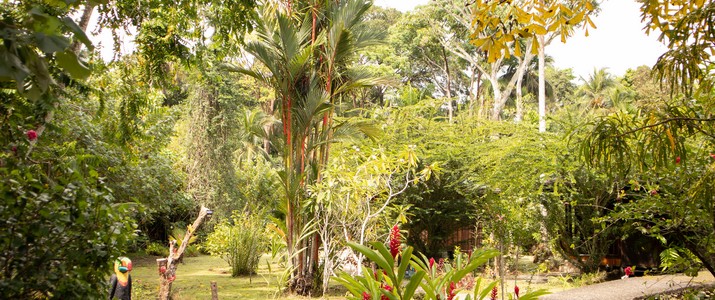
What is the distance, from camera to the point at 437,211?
1225 centimetres

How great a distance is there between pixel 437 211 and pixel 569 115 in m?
3.23

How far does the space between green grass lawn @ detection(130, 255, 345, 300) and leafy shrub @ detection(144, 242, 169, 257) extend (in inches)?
62.3

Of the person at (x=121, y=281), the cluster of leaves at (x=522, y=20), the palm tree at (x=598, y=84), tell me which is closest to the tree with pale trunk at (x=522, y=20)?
the cluster of leaves at (x=522, y=20)

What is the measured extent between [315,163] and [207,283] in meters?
3.25

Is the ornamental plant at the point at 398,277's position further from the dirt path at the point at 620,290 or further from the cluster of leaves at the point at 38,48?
the dirt path at the point at 620,290

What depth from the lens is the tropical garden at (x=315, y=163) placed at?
245 cm

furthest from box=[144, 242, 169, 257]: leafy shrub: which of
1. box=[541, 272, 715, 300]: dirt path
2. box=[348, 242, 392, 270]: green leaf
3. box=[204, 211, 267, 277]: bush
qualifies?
box=[348, 242, 392, 270]: green leaf

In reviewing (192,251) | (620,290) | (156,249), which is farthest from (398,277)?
(192,251)

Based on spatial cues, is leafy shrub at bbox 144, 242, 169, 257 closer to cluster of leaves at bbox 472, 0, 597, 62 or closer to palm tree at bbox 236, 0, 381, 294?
palm tree at bbox 236, 0, 381, 294

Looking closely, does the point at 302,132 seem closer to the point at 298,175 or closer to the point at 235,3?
the point at 298,175

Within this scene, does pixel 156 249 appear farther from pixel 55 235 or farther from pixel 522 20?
pixel 522 20

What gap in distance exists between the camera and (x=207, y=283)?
10.6 m

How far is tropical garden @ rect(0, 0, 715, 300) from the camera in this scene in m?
2.45

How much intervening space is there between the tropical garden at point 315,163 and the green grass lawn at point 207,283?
0.10 metres
